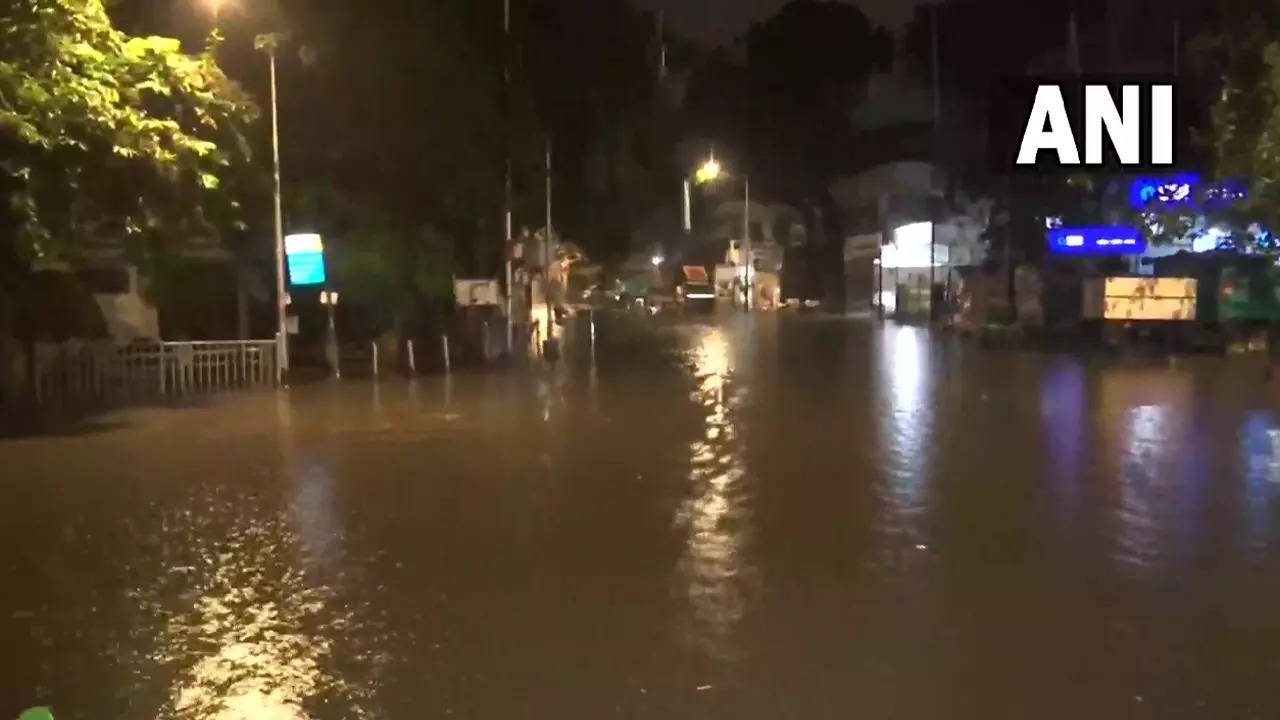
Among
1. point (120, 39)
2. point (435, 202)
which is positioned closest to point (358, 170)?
point (435, 202)

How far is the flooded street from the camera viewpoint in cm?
704

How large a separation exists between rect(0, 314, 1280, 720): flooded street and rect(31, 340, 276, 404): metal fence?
4462 millimetres

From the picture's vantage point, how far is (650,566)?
32.4 ft

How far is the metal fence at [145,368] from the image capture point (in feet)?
78.2

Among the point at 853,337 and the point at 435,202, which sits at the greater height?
the point at 435,202

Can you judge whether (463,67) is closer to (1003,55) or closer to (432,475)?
(432,475)

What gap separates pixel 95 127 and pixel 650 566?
1164 cm

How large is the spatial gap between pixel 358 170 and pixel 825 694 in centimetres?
2595

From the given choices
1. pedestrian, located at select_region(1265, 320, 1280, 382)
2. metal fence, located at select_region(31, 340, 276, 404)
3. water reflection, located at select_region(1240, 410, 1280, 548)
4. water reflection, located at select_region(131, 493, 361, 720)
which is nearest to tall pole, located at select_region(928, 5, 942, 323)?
pedestrian, located at select_region(1265, 320, 1280, 382)

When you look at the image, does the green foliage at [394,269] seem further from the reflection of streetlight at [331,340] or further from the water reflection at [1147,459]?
the water reflection at [1147,459]

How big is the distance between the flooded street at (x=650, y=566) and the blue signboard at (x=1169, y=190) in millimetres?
14204

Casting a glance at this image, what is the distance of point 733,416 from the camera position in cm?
1995

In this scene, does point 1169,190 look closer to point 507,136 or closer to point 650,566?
point 507,136

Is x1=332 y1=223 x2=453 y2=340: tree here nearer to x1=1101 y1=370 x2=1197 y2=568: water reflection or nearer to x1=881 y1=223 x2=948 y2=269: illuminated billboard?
x1=1101 y1=370 x2=1197 y2=568: water reflection
